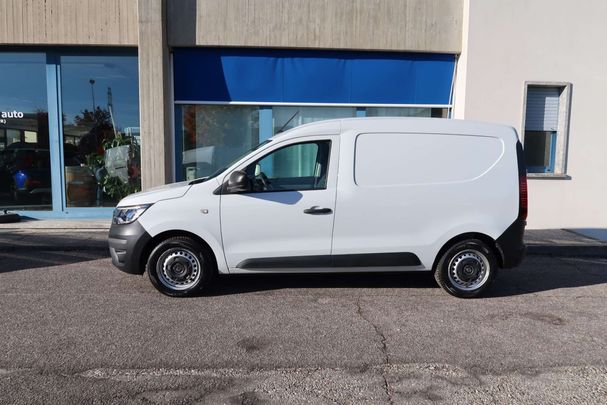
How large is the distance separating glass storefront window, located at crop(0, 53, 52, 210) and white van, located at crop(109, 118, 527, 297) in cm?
644

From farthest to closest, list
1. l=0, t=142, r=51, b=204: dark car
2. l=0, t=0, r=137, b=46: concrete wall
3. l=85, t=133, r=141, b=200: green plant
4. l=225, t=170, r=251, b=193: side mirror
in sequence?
l=85, t=133, r=141, b=200: green plant, l=0, t=142, r=51, b=204: dark car, l=0, t=0, r=137, b=46: concrete wall, l=225, t=170, r=251, b=193: side mirror

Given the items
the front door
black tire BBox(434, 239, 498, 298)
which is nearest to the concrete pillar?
the front door

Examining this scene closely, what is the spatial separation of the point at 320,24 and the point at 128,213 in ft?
20.9

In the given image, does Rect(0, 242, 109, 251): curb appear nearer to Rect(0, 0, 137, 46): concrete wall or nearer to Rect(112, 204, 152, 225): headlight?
Rect(112, 204, 152, 225): headlight

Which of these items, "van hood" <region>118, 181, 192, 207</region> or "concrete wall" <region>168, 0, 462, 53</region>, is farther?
"concrete wall" <region>168, 0, 462, 53</region>

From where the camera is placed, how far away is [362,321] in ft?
15.5

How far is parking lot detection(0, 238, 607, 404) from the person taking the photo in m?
3.37

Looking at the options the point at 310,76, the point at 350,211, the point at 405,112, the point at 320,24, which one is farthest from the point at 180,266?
the point at 405,112

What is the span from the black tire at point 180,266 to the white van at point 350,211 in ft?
0.04

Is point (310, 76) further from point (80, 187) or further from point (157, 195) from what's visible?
point (157, 195)

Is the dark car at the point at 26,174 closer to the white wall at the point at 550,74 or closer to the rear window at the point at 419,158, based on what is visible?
the rear window at the point at 419,158

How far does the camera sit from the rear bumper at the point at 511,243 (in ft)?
17.9

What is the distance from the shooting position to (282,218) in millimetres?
5258

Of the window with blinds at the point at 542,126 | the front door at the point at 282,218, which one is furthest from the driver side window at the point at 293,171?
the window with blinds at the point at 542,126
